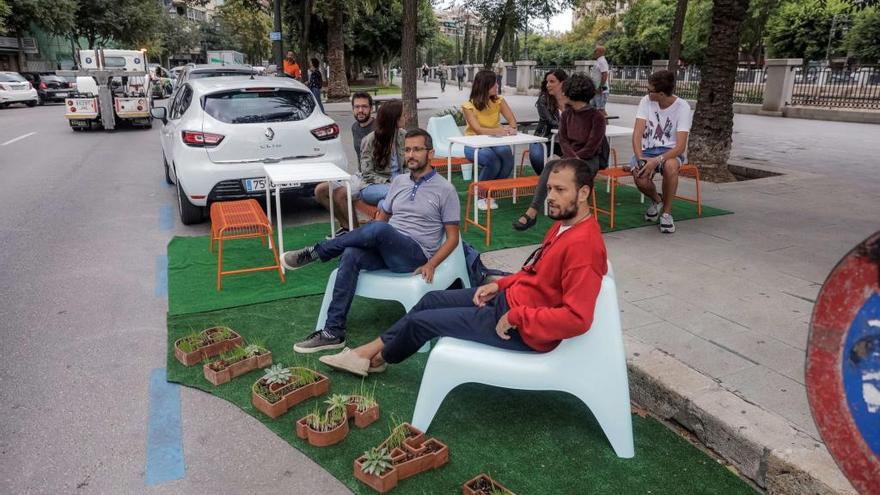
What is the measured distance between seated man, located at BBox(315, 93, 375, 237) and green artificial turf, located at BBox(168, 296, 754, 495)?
2.29 meters

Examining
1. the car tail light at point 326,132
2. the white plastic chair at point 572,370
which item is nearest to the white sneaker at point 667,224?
the car tail light at point 326,132

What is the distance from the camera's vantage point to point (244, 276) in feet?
18.3

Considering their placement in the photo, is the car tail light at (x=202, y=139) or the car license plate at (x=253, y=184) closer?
the car tail light at (x=202, y=139)

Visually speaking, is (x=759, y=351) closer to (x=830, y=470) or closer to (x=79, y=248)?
(x=830, y=470)

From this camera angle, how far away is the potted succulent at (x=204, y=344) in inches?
157

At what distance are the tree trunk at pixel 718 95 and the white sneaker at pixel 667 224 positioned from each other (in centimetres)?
299

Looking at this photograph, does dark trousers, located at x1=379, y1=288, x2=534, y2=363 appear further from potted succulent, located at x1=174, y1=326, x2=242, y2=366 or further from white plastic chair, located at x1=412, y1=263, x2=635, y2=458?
potted succulent, located at x1=174, y1=326, x2=242, y2=366

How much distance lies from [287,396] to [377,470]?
852 mm

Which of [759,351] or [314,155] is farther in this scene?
[314,155]

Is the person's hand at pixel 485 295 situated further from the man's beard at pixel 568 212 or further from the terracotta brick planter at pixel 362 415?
the terracotta brick planter at pixel 362 415

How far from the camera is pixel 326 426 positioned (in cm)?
316

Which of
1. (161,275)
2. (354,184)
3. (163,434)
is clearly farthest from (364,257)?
(161,275)

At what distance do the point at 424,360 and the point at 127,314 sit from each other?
244 centimetres

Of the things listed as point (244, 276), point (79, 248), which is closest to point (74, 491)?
point (244, 276)
